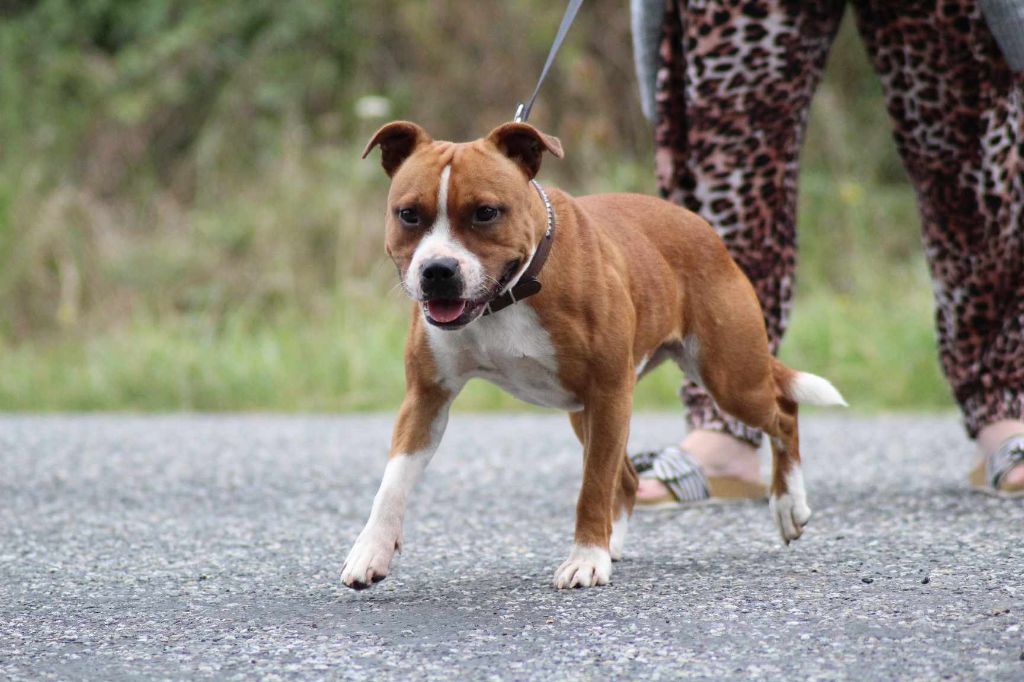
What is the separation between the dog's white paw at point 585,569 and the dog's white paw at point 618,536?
0.27 meters

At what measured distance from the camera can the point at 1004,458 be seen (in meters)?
4.31

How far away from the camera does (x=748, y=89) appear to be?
4.16 metres

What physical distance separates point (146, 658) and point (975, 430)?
9.38 feet

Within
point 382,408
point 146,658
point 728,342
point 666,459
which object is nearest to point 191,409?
point 382,408

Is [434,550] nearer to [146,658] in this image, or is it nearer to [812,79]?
[146,658]

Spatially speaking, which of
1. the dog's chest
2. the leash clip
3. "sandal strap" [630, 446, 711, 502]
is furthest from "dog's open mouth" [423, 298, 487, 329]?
"sandal strap" [630, 446, 711, 502]

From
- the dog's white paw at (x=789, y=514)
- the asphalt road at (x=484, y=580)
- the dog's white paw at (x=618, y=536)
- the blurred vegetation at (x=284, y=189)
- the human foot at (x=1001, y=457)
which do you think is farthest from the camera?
the blurred vegetation at (x=284, y=189)

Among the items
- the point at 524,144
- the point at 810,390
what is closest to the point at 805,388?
the point at 810,390

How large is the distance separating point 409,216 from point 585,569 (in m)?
0.86

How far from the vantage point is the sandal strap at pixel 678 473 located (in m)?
4.32

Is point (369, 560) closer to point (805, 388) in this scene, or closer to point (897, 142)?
point (805, 388)

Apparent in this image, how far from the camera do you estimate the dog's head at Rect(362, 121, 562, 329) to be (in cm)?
308

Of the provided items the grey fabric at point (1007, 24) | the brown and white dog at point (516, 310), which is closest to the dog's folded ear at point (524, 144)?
the brown and white dog at point (516, 310)

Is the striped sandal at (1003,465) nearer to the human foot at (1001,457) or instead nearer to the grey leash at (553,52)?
the human foot at (1001,457)
